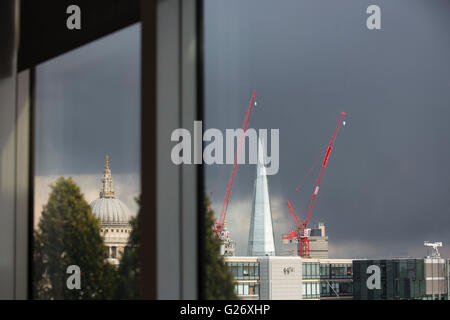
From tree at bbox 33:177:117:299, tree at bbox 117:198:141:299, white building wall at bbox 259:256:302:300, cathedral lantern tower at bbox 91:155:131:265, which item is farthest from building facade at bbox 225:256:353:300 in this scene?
tree at bbox 33:177:117:299

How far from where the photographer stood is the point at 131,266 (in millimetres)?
3365

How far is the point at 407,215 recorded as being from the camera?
9.59ft

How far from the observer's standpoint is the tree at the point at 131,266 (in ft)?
10.8

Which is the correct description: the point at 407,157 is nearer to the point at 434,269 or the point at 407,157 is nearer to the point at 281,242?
the point at 434,269

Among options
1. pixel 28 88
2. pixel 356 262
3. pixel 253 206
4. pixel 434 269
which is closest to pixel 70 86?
pixel 28 88

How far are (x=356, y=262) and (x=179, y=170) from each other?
3.09 ft

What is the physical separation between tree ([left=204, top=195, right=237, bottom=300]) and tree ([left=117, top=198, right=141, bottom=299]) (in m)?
0.48

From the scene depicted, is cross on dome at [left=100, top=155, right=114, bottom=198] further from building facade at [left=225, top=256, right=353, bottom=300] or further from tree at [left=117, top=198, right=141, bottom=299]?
building facade at [left=225, top=256, right=353, bottom=300]

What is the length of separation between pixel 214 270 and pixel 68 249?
1.29 meters

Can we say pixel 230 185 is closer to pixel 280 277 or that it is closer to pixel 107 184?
pixel 280 277

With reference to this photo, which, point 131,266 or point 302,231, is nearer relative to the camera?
point 302,231

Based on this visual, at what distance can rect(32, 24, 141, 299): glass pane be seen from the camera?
341 centimetres

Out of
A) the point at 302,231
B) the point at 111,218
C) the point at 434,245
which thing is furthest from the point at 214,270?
the point at 434,245
